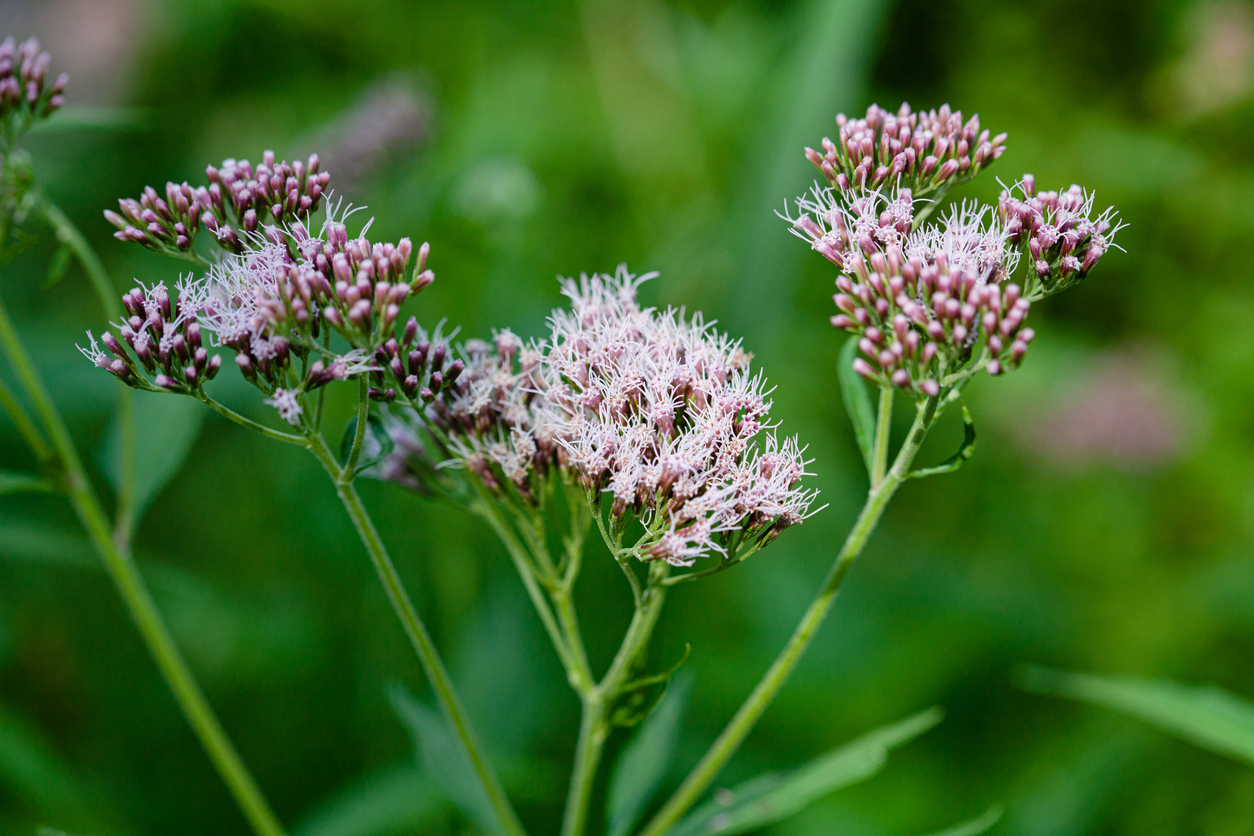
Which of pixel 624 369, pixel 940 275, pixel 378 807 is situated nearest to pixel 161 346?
pixel 624 369

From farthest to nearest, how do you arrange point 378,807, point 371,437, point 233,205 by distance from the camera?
1. point 378,807
2. point 371,437
3. point 233,205

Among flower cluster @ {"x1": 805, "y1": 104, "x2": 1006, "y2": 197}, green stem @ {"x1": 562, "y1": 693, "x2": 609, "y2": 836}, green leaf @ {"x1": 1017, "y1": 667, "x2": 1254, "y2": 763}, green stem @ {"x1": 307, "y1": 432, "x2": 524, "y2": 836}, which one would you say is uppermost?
flower cluster @ {"x1": 805, "y1": 104, "x2": 1006, "y2": 197}

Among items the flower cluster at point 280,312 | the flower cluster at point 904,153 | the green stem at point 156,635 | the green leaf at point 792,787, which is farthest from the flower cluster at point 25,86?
the green leaf at point 792,787


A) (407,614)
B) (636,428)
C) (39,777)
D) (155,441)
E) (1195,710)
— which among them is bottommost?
(1195,710)

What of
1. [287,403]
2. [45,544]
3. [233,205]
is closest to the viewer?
[287,403]

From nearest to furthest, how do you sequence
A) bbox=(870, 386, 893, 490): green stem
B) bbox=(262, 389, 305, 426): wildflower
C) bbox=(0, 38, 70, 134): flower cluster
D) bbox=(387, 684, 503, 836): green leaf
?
bbox=(262, 389, 305, 426): wildflower → bbox=(870, 386, 893, 490): green stem → bbox=(387, 684, 503, 836): green leaf → bbox=(0, 38, 70, 134): flower cluster

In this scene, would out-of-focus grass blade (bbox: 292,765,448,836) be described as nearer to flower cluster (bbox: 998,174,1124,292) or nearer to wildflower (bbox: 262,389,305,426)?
wildflower (bbox: 262,389,305,426)

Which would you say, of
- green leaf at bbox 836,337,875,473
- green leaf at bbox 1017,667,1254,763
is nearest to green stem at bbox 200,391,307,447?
green leaf at bbox 836,337,875,473

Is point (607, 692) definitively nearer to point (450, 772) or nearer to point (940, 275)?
point (450, 772)
